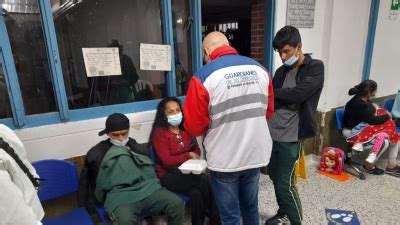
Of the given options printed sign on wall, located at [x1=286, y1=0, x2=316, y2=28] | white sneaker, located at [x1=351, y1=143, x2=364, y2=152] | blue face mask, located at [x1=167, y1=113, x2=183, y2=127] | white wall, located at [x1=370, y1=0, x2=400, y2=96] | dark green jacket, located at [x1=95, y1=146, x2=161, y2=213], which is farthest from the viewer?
white wall, located at [x1=370, y1=0, x2=400, y2=96]

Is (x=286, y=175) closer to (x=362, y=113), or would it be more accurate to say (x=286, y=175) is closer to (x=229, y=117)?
(x=229, y=117)

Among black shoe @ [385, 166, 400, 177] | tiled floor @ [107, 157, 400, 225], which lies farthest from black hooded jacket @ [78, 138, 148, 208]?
black shoe @ [385, 166, 400, 177]

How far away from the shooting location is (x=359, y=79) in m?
3.43

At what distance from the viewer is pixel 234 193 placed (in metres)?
1.50

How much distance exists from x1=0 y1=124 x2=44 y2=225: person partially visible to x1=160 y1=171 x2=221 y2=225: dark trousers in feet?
2.97

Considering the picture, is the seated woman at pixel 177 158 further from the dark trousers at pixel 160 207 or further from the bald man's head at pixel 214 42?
the bald man's head at pixel 214 42

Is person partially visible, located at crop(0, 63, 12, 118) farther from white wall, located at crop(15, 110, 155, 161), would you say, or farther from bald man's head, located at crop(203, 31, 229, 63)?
bald man's head, located at crop(203, 31, 229, 63)

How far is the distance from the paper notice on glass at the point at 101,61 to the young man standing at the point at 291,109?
1.18 meters

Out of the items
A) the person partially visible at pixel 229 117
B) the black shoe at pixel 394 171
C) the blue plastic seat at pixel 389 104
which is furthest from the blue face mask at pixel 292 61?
the blue plastic seat at pixel 389 104

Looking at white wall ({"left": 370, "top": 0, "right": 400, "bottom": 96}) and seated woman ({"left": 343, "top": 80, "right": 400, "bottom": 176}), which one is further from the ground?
white wall ({"left": 370, "top": 0, "right": 400, "bottom": 96})

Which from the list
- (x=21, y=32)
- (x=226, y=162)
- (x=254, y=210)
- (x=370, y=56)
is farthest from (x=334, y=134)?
(x=21, y=32)

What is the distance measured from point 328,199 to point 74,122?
2299mm

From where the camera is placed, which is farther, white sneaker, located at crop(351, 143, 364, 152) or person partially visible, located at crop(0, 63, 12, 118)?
white sneaker, located at crop(351, 143, 364, 152)

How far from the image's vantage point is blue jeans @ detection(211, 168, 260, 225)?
1482 mm
